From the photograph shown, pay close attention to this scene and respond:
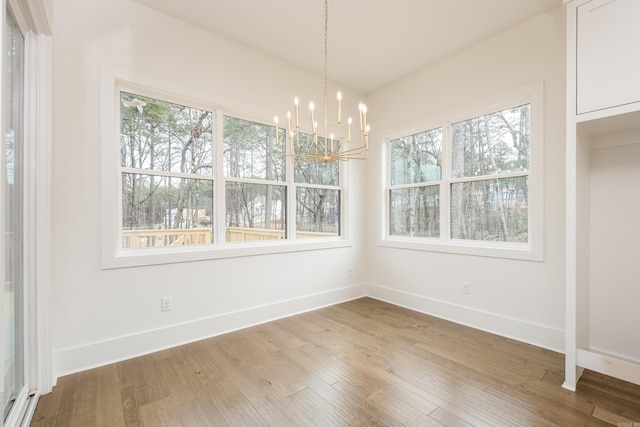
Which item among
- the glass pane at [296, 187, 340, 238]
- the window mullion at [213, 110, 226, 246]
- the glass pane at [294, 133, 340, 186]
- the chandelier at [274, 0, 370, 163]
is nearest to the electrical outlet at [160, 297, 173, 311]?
the window mullion at [213, 110, 226, 246]

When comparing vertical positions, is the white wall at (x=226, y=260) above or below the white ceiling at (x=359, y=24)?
below

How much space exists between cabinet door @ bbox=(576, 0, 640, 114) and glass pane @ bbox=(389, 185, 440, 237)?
67.2 inches

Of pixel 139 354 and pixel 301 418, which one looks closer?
pixel 301 418

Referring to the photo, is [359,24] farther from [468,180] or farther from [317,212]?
[317,212]

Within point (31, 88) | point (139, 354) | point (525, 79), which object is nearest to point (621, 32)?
point (525, 79)

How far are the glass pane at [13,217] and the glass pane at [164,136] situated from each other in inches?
28.9

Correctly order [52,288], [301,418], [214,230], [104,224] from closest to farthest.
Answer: [301,418] < [52,288] < [104,224] < [214,230]

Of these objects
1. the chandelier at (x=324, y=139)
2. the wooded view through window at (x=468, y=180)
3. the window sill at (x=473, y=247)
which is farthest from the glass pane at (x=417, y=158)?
the window sill at (x=473, y=247)

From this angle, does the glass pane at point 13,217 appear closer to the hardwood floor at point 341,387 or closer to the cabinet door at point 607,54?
the hardwood floor at point 341,387

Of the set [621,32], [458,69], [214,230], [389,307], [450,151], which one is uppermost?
[458,69]

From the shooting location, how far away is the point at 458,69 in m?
3.21

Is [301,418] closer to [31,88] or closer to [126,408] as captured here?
[126,408]

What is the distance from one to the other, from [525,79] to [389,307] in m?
2.83

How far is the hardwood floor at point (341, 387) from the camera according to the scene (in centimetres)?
170
